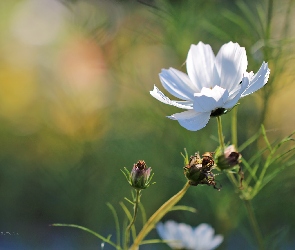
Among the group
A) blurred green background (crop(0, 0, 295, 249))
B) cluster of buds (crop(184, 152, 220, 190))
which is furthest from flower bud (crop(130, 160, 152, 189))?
blurred green background (crop(0, 0, 295, 249))

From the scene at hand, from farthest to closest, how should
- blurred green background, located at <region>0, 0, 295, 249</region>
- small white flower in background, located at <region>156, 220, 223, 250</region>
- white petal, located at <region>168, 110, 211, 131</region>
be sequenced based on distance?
1. blurred green background, located at <region>0, 0, 295, 249</region>
2. small white flower in background, located at <region>156, 220, 223, 250</region>
3. white petal, located at <region>168, 110, 211, 131</region>

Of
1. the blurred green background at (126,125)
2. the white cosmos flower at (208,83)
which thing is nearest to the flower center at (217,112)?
the white cosmos flower at (208,83)

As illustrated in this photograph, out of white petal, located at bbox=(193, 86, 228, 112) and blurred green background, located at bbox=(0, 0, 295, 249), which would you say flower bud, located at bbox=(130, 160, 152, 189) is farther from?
blurred green background, located at bbox=(0, 0, 295, 249)

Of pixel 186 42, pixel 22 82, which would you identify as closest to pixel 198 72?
pixel 186 42

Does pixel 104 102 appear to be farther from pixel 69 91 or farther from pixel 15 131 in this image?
pixel 15 131

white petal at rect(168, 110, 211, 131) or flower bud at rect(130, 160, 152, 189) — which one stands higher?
white petal at rect(168, 110, 211, 131)

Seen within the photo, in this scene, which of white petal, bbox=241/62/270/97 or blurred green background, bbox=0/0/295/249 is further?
blurred green background, bbox=0/0/295/249

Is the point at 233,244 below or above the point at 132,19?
below

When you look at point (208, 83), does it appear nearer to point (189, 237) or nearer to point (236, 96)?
point (236, 96)
